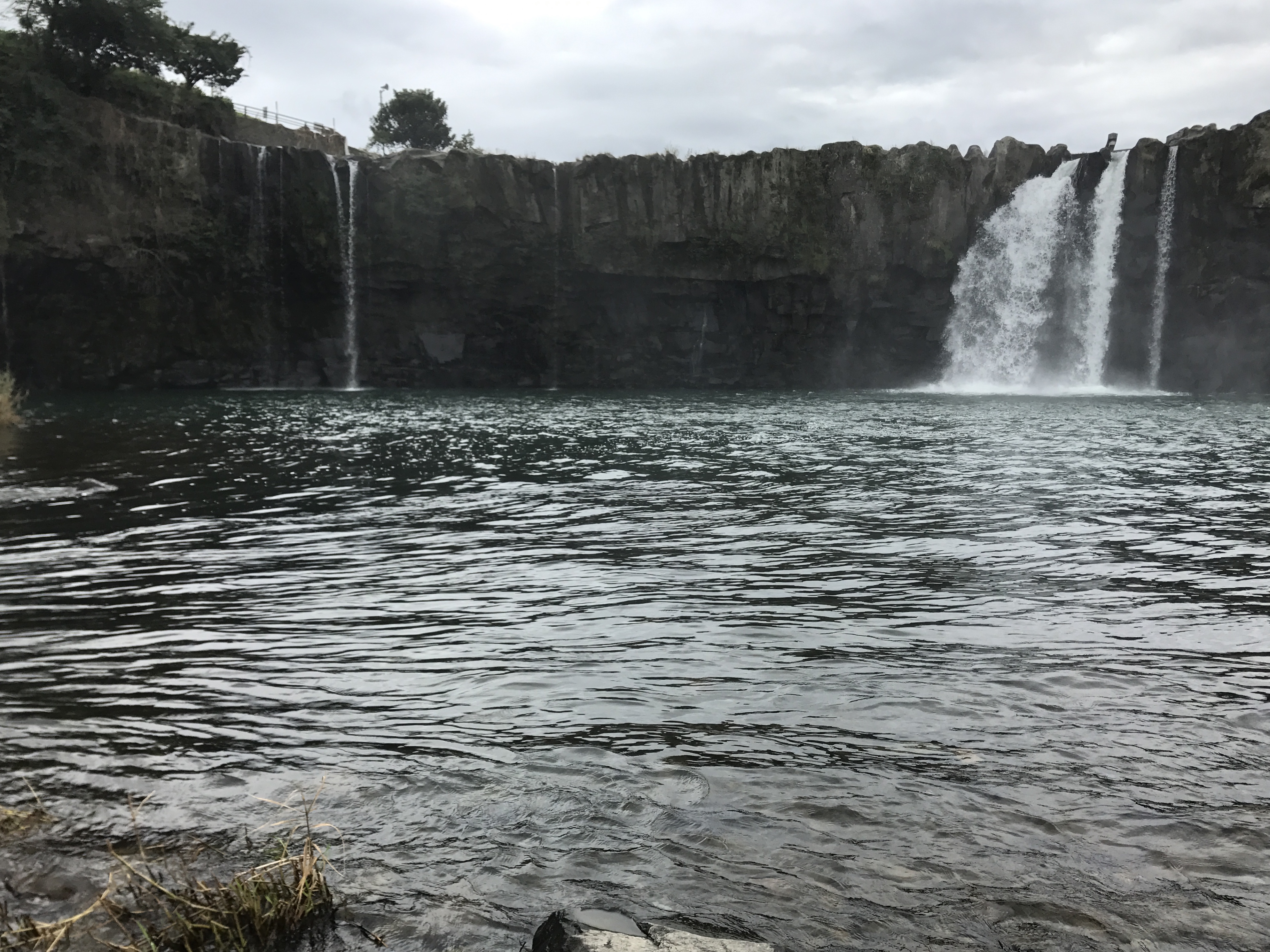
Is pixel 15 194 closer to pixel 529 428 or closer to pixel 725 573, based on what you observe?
pixel 529 428

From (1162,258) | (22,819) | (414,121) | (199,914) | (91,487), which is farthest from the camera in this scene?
(414,121)

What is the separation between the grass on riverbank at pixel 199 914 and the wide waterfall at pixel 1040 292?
49.6 m

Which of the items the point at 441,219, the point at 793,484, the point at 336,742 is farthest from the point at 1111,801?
the point at 441,219

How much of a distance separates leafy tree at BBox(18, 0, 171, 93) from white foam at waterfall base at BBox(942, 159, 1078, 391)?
4173cm

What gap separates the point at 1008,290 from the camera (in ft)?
167

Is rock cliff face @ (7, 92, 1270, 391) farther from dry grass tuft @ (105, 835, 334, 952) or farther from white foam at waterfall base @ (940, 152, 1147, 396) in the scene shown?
dry grass tuft @ (105, 835, 334, 952)

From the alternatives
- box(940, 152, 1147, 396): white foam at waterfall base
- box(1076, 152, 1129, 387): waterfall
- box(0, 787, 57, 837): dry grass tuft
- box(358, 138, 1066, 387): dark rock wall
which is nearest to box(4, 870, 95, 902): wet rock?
box(0, 787, 57, 837): dry grass tuft

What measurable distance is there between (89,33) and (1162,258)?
168 feet

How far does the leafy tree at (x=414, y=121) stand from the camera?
8038cm

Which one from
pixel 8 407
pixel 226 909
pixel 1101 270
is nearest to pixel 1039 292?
pixel 1101 270

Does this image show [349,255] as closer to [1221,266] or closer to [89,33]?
[89,33]

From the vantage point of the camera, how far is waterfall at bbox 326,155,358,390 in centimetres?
4828

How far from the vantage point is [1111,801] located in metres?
5.29

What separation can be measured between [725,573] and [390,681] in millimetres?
4498
